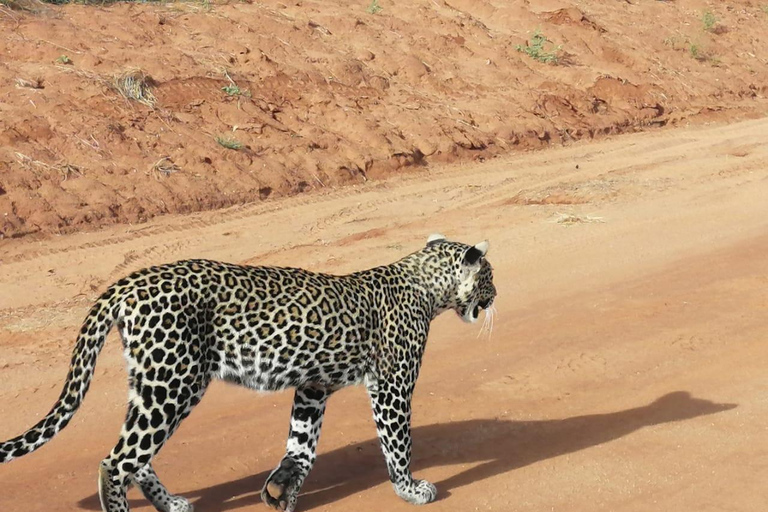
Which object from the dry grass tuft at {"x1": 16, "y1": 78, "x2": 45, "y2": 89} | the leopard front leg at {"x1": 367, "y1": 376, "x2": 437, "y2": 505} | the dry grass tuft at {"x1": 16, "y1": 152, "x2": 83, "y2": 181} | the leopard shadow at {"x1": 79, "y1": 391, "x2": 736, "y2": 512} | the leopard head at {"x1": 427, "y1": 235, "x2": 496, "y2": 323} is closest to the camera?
the leopard front leg at {"x1": 367, "y1": 376, "x2": 437, "y2": 505}

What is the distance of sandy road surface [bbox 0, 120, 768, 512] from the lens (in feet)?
23.2

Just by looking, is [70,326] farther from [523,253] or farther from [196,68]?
[196,68]

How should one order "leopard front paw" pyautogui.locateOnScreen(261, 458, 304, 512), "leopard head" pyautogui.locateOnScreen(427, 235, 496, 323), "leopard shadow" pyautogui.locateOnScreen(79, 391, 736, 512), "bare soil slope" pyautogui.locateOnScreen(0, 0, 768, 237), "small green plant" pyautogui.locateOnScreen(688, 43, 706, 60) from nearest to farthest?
"leopard front paw" pyautogui.locateOnScreen(261, 458, 304, 512)
"leopard shadow" pyautogui.locateOnScreen(79, 391, 736, 512)
"leopard head" pyautogui.locateOnScreen(427, 235, 496, 323)
"bare soil slope" pyautogui.locateOnScreen(0, 0, 768, 237)
"small green plant" pyautogui.locateOnScreen(688, 43, 706, 60)

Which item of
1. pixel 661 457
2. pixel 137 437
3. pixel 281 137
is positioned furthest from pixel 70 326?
pixel 281 137

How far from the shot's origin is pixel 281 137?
1605cm

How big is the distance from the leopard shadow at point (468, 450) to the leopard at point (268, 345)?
0.35 meters

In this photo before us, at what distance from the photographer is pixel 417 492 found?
263 inches

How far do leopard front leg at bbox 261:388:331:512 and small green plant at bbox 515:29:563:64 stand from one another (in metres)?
15.8

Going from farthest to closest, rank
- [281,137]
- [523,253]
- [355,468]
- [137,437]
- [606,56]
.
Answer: [606,56], [281,137], [523,253], [355,468], [137,437]

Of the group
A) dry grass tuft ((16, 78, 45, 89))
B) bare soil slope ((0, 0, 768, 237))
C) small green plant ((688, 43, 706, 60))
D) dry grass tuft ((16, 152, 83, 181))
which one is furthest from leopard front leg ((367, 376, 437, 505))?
small green plant ((688, 43, 706, 60))

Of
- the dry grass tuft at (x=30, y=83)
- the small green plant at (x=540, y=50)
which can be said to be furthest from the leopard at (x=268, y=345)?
the small green plant at (x=540, y=50)

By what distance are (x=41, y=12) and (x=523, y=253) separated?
933 centimetres

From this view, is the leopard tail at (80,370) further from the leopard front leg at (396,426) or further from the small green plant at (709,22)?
the small green plant at (709,22)

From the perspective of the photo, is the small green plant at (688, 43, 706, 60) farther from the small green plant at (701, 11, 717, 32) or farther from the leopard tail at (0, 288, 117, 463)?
the leopard tail at (0, 288, 117, 463)
